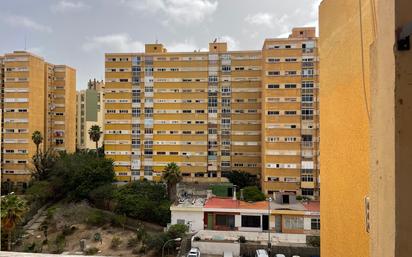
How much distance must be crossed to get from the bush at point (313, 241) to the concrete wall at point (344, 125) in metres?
22.7

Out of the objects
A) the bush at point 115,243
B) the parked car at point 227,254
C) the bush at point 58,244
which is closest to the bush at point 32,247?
the bush at point 58,244

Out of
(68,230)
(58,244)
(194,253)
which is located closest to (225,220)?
(194,253)

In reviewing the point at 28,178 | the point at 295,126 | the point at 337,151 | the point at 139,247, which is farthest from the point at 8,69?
the point at 337,151

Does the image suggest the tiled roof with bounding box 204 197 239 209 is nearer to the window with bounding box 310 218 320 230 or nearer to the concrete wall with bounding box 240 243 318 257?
the concrete wall with bounding box 240 243 318 257

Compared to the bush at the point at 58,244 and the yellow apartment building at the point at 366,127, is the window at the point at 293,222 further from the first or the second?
the yellow apartment building at the point at 366,127

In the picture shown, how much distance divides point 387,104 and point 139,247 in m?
28.2

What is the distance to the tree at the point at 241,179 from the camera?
4061 centimetres

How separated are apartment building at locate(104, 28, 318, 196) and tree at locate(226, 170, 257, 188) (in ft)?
6.69

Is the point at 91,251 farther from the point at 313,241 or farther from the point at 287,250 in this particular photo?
the point at 313,241

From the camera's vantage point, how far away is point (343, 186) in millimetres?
2826

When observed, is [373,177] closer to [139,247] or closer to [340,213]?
[340,213]

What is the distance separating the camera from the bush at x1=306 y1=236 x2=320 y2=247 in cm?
2408

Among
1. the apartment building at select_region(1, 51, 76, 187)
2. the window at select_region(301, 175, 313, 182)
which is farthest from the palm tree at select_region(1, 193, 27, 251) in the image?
the apartment building at select_region(1, 51, 76, 187)

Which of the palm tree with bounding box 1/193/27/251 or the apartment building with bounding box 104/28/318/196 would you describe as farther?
the apartment building with bounding box 104/28/318/196
